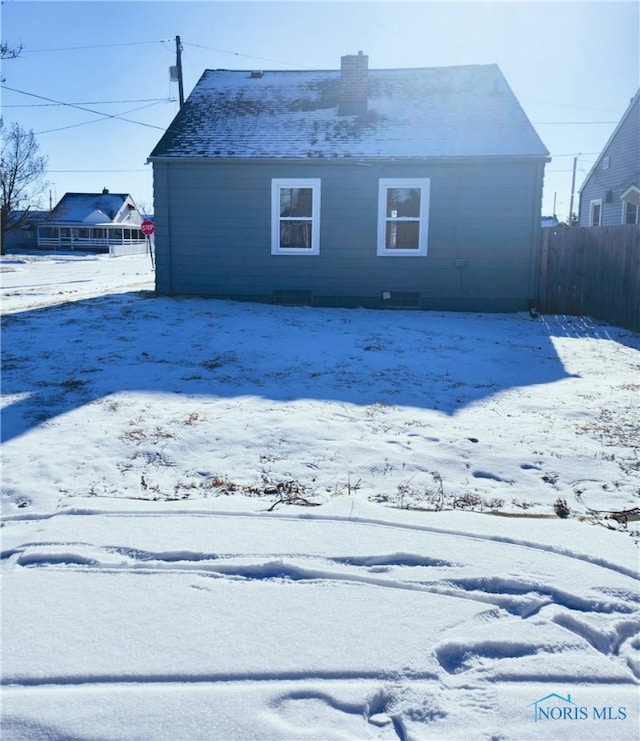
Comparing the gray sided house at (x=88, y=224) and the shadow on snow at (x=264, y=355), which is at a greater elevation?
the gray sided house at (x=88, y=224)

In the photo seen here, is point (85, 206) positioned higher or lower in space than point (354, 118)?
higher

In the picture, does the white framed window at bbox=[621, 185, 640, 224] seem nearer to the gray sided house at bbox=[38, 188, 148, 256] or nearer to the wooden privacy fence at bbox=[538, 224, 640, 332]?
the wooden privacy fence at bbox=[538, 224, 640, 332]

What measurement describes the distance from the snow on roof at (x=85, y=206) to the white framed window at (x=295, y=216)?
51057 millimetres

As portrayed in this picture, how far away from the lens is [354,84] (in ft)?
47.7

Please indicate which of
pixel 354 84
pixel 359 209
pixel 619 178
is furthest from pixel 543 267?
pixel 619 178

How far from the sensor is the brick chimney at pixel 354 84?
14.5 meters

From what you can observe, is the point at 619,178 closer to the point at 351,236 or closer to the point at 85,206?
the point at 351,236

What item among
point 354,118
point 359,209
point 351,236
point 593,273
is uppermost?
point 354,118

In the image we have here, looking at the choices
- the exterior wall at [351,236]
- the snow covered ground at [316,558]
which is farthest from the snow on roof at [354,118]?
the snow covered ground at [316,558]

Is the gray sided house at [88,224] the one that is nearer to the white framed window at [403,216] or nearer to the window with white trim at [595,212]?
the window with white trim at [595,212]

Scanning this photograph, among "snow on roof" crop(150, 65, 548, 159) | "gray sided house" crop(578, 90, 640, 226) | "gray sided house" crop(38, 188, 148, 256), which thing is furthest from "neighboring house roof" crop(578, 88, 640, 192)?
"gray sided house" crop(38, 188, 148, 256)

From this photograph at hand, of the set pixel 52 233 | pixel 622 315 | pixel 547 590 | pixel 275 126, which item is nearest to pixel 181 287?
pixel 275 126

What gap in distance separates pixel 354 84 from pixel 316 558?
1368 cm

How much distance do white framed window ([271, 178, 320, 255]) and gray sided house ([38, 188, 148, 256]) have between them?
45.2 metres
